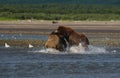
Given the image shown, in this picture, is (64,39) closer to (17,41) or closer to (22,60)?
(22,60)

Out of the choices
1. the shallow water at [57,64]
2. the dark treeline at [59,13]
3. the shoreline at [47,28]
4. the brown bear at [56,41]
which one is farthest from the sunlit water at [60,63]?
the dark treeline at [59,13]

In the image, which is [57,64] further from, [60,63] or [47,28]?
[47,28]

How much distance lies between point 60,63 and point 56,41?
3.57 meters

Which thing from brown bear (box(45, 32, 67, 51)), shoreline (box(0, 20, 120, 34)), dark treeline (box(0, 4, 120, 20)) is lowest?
dark treeline (box(0, 4, 120, 20))

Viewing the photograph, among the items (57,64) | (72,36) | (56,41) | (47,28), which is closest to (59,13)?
(47,28)

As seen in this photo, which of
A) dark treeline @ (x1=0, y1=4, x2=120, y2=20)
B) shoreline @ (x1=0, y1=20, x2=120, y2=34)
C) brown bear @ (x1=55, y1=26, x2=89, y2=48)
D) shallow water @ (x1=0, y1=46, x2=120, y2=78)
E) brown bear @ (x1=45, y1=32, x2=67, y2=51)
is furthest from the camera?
dark treeline @ (x1=0, y1=4, x2=120, y2=20)

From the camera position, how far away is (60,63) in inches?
798

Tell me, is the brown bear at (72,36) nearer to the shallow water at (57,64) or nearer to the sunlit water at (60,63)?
the sunlit water at (60,63)

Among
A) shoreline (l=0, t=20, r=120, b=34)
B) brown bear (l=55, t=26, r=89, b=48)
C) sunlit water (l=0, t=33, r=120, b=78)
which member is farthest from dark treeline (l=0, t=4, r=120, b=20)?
brown bear (l=55, t=26, r=89, b=48)

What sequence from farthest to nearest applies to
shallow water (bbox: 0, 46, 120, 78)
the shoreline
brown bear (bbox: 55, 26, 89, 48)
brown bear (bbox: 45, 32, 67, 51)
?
the shoreline
brown bear (bbox: 55, 26, 89, 48)
brown bear (bbox: 45, 32, 67, 51)
shallow water (bbox: 0, 46, 120, 78)

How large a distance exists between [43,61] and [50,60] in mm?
371

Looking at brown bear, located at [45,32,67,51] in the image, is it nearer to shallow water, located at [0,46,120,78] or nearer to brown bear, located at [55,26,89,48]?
brown bear, located at [55,26,89,48]

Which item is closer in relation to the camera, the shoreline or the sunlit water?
the sunlit water

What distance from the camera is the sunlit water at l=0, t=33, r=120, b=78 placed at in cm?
1744
